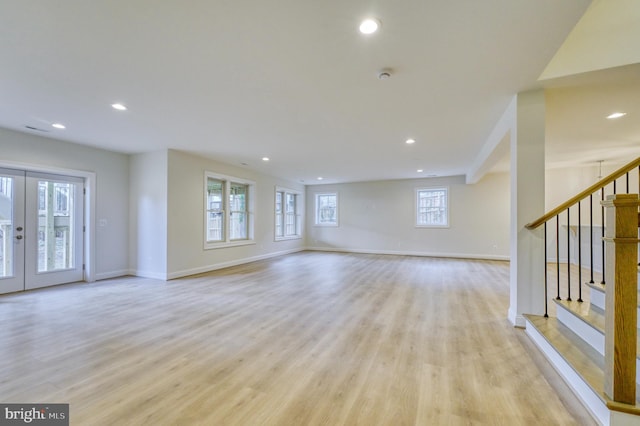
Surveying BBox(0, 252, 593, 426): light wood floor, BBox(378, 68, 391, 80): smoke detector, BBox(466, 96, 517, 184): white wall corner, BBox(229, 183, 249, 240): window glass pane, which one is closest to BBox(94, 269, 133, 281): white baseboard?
BBox(0, 252, 593, 426): light wood floor

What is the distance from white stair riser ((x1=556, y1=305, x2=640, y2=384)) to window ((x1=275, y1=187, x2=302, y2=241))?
7.34 m

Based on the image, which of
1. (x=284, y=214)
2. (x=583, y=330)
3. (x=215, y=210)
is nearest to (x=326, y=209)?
(x=284, y=214)

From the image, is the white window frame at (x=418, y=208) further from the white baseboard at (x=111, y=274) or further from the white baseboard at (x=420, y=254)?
the white baseboard at (x=111, y=274)

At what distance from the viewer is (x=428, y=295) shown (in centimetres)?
434

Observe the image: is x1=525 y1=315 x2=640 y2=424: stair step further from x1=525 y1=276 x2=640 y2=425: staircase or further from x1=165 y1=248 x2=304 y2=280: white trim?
x1=165 y1=248 x2=304 y2=280: white trim

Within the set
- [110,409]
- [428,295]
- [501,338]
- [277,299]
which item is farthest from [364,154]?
[110,409]

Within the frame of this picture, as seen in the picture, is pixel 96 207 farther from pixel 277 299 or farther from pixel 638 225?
pixel 638 225

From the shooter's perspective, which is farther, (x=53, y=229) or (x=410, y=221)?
(x=410, y=221)

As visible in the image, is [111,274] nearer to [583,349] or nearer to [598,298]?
[583,349]

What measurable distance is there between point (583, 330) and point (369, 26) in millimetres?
2960

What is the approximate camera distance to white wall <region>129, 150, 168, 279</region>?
17.8 ft

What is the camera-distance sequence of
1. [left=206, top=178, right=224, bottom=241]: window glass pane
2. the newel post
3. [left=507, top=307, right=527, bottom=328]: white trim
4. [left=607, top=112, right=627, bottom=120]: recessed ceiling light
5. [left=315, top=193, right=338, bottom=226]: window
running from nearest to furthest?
the newel post
[left=507, top=307, right=527, bottom=328]: white trim
[left=607, top=112, right=627, bottom=120]: recessed ceiling light
[left=206, top=178, right=224, bottom=241]: window glass pane
[left=315, top=193, right=338, bottom=226]: window

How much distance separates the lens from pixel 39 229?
4.68m

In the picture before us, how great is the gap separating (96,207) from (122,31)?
15.1 feet
